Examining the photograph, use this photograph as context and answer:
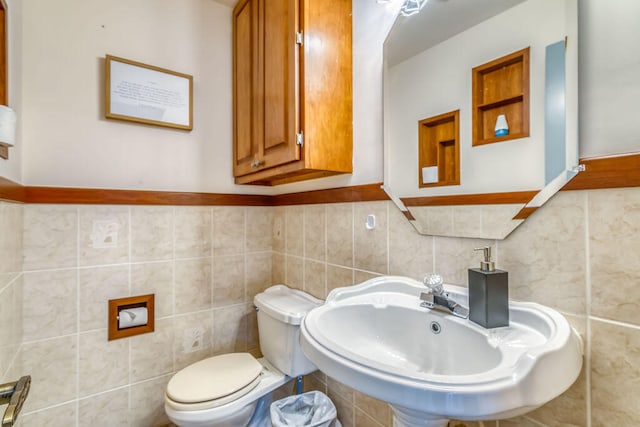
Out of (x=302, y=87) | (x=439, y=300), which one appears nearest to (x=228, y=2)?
(x=302, y=87)

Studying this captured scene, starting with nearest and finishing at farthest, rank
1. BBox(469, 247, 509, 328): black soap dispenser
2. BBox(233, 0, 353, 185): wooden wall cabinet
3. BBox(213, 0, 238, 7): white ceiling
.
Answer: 1. BBox(469, 247, 509, 328): black soap dispenser
2. BBox(233, 0, 353, 185): wooden wall cabinet
3. BBox(213, 0, 238, 7): white ceiling

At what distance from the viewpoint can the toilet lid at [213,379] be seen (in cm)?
117

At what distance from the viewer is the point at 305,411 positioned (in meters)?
1.29

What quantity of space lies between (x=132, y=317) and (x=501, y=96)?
1.75 meters

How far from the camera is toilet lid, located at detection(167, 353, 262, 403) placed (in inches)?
46.0

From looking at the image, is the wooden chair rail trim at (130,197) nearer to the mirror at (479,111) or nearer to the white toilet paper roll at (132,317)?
the white toilet paper roll at (132,317)

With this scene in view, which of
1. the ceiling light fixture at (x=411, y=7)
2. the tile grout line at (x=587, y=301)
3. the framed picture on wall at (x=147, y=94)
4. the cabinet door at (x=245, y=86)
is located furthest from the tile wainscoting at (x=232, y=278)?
the ceiling light fixture at (x=411, y=7)

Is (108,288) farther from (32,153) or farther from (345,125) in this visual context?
(345,125)

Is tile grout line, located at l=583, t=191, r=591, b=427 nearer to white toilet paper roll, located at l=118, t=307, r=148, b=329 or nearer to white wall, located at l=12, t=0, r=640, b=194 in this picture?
white wall, located at l=12, t=0, r=640, b=194

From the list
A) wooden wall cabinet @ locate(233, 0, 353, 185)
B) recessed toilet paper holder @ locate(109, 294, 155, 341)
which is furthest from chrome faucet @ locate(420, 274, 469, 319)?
Result: recessed toilet paper holder @ locate(109, 294, 155, 341)

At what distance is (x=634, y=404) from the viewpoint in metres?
0.59

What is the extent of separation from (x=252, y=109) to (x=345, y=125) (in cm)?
55

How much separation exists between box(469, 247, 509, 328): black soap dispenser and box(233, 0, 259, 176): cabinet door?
1.09 meters

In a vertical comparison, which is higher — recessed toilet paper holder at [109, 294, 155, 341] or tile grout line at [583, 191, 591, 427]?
tile grout line at [583, 191, 591, 427]
